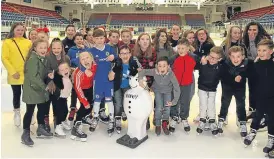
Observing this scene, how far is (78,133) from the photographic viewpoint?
290cm

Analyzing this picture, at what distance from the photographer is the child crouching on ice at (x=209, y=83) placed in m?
2.92

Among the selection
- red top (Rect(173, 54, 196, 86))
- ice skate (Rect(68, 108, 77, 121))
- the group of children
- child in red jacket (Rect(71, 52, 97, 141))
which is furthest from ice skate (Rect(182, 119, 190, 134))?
ice skate (Rect(68, 108, 77, 121))

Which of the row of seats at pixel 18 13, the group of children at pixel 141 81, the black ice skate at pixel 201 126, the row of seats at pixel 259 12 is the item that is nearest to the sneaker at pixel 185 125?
the group of children at pixel 141 81

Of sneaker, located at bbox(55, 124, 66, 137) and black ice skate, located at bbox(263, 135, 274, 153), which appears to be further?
sneaker, located at bbox(55, 124, 66, 137)

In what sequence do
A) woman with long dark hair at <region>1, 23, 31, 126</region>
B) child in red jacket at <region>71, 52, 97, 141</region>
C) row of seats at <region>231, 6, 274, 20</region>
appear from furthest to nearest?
row of seats at <region>231, 6, 274, 20</region>, woman with long dark hair at <region>1, 23, 31, 126</region>, child in red jacket at <region>71, 52, 97, 141</region>

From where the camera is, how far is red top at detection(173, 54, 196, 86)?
2992mm

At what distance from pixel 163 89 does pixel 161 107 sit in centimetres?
21

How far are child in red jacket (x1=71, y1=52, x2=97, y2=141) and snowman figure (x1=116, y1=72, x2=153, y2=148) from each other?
0.41 m

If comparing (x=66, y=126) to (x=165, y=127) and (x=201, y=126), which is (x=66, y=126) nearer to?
(x=165, y=127)

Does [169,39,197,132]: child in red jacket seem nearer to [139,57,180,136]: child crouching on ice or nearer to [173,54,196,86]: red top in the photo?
[173,54,196,86]: red top

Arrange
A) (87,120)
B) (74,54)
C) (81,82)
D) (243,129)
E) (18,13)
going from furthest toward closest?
1. (18,13)
2. (74,54)
3. (87,120)
4. (243,129)
5. (81,82)

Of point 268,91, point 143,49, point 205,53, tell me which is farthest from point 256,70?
point 143,49

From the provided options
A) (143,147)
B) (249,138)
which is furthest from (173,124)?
(249,138)

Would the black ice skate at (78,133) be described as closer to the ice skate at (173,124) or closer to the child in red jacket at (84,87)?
the child in red jacket at (84,87)
